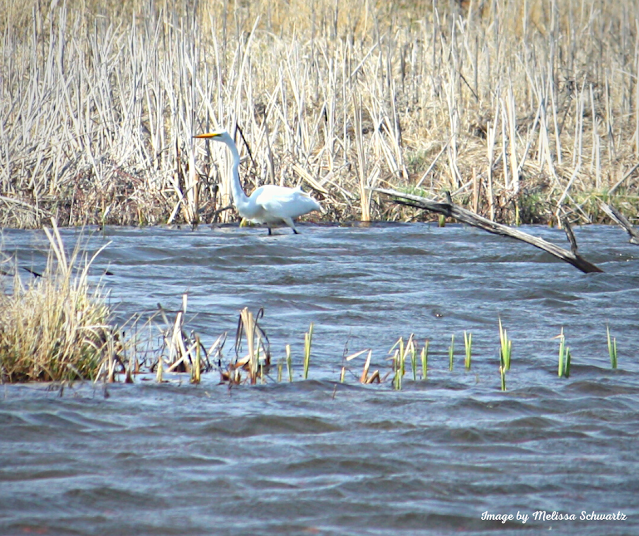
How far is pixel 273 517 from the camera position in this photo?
264 centimetres

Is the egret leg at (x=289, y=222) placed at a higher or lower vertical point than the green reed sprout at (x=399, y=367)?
higher

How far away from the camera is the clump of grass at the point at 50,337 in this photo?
3.78 m

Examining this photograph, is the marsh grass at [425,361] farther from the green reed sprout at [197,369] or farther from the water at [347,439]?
the green reed sprout at [197,369]

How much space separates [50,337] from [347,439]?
1.36 metres

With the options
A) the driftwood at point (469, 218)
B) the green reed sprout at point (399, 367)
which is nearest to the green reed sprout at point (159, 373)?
the green reed sprout at point (399, 367)

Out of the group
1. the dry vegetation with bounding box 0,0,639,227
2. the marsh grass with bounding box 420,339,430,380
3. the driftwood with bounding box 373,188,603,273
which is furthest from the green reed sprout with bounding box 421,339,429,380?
the dry vegetation with bounding box 0,0,639,227

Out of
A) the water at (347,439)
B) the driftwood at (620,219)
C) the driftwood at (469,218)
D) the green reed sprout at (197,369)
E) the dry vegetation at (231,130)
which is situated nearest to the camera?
the water at (347,439)

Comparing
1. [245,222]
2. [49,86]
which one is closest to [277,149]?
[245,222]

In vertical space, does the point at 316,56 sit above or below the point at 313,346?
above

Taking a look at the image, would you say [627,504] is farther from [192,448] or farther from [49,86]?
[49,86]

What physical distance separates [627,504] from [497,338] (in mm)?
2556

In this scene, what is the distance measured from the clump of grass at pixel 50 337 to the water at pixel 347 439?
0.43 feet

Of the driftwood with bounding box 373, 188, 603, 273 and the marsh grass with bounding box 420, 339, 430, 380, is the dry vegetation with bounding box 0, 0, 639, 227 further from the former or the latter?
the marsh grass with bounding box 420, 339, 430, 380

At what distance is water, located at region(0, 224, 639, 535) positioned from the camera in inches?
104
